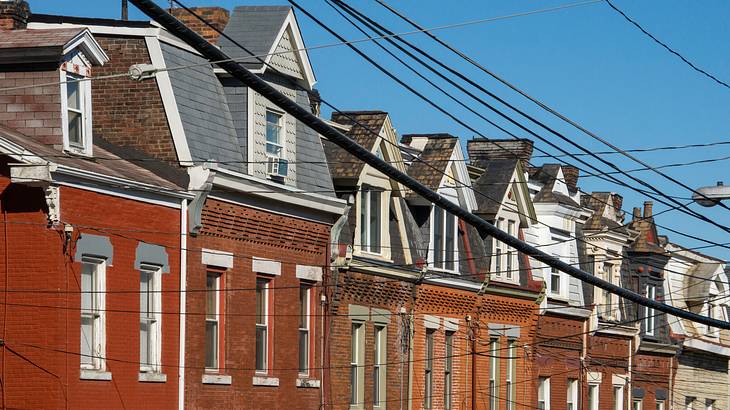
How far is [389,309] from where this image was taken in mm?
39781

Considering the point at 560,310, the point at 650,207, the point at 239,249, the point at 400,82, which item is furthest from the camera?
the point at 650,207

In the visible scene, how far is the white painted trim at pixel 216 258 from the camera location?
3152 cm

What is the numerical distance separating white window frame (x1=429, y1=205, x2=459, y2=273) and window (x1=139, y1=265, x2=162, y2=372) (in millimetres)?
12839

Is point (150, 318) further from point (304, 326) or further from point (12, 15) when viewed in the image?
point (304, 326)

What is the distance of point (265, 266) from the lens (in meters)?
33.9

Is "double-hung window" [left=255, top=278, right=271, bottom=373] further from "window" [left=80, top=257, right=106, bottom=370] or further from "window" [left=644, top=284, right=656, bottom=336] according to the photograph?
"window" [left=644, top=284, right=656, bottom=336]

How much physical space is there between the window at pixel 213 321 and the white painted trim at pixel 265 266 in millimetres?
1160

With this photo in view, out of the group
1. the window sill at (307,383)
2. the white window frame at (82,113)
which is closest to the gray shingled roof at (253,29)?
the white window frame at (82,113)

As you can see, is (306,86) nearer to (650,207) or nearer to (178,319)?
(178,319)

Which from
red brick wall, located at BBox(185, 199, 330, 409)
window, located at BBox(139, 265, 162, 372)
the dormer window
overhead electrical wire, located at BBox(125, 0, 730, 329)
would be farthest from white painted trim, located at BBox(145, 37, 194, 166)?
the dormer window

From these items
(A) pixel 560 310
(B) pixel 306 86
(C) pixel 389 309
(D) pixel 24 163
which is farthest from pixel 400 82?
(A) pixel 560 310

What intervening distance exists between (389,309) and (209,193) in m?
9.51

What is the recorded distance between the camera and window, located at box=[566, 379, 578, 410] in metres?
52.9

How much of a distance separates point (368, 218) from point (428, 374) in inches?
232
